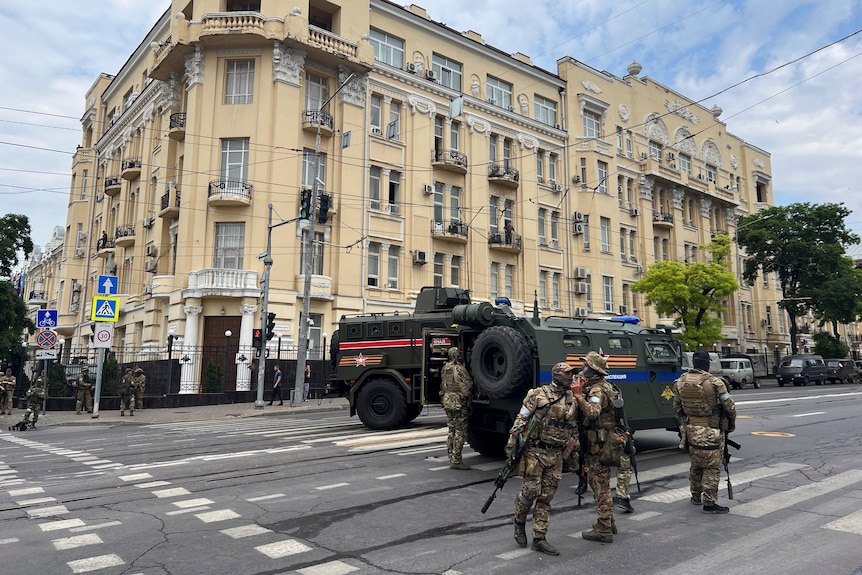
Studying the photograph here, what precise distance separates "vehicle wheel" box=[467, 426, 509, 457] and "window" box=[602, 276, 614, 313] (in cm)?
3255

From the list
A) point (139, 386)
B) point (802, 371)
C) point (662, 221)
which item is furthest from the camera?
point (662, 221)

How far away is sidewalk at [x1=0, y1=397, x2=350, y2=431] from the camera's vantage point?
18.7 m

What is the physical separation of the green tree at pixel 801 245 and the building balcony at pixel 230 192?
3891cm

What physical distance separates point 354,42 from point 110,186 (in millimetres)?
19846

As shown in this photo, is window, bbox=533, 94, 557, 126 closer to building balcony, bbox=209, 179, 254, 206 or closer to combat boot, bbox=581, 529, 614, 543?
building balcony, bbox=209, 179, 254, 206

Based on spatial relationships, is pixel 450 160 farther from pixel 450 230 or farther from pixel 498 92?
pixel 498 92

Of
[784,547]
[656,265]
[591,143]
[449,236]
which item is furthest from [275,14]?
[784,547]

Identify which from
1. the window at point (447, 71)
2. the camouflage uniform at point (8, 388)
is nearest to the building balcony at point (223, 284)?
the camouflage uniform at point (8, 388)

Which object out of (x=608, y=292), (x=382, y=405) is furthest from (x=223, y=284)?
(x=608, y=292)

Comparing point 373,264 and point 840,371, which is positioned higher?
point 373,264

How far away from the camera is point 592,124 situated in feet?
137

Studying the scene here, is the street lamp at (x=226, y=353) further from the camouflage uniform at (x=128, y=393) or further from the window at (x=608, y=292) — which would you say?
the window at (x=608, y=292)

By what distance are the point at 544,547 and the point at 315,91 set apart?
27932 mm

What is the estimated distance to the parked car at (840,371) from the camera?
137 ft
